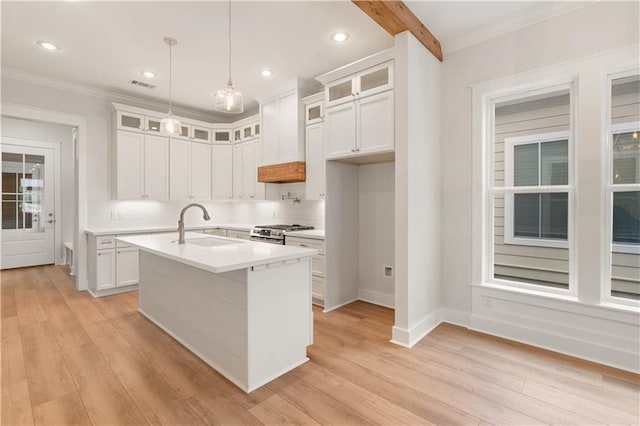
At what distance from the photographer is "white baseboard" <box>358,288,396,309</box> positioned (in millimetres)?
3838

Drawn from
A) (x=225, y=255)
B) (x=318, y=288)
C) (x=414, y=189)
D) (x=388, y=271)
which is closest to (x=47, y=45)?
(x=225, y=255)

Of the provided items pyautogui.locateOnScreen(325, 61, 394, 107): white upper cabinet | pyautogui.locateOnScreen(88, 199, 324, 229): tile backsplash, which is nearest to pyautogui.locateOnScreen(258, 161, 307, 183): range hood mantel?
pyautogui.locateOnScreen(88, 199, 324, 229): tile backsplash

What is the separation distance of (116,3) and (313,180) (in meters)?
2.63

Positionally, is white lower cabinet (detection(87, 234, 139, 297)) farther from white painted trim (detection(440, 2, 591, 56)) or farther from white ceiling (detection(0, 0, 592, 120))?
white painted trim (detection(440, 2, 591, 56))

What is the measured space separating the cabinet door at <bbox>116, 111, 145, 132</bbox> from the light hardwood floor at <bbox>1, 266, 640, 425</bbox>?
286cm

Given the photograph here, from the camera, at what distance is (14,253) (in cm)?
585

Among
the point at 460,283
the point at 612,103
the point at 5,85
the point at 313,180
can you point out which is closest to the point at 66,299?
the point at 5,85

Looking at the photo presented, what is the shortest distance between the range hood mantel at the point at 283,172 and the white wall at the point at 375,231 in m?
0.81

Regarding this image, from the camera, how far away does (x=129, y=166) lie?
4.61 metres

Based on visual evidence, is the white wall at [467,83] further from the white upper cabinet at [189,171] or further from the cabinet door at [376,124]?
the white upper cabinet at [189,171]

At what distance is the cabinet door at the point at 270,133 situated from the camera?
177 inches

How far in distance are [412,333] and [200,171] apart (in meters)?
4.36

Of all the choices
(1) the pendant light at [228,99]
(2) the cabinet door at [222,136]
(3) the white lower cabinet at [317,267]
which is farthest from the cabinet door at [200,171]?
(1) the pendant light at [228,99]

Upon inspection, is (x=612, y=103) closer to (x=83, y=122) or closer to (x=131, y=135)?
(x=131, y=135)
